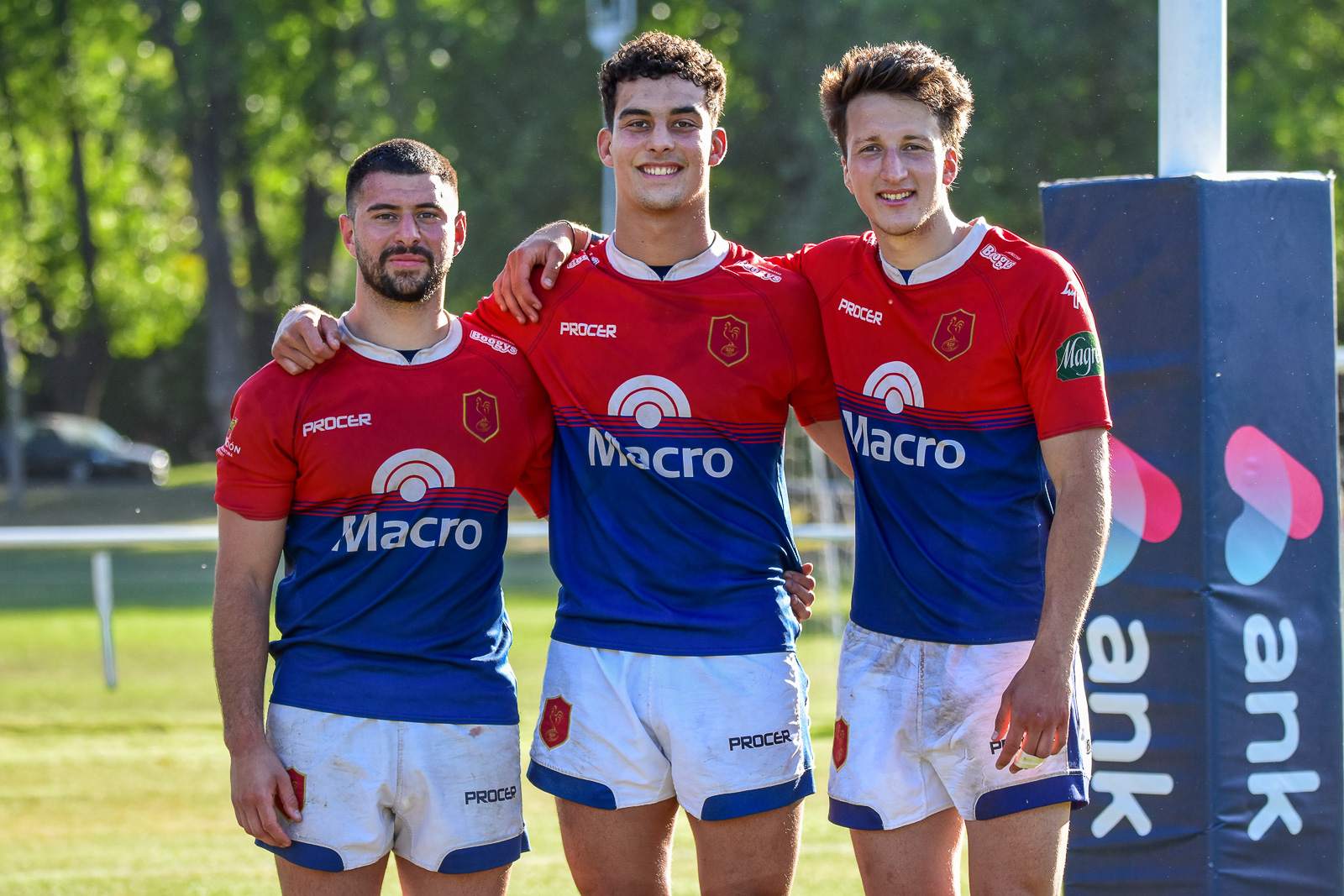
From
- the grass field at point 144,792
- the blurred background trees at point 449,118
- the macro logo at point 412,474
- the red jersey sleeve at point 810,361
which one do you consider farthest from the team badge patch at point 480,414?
the blurred background trees at point 449,118

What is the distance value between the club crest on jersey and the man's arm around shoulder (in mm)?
1557

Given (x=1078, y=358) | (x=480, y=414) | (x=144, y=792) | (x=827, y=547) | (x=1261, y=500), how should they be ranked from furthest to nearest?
(x=827, y=547)
(x=144, y=792)
(x=1261, y=500)
(x=480, y=414)
(x=1078, y=358)

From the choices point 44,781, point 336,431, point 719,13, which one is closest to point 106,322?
point 719,13

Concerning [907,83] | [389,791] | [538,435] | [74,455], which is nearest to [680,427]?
[538,435]

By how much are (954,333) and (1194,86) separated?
1414mm

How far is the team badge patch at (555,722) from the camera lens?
3.06 meters

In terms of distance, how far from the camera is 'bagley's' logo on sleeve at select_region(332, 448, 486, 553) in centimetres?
Result: 304

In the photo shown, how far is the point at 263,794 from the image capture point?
2912 millimetres

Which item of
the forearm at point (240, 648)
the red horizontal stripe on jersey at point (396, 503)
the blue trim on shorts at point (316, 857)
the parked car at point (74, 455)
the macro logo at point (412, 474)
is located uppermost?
the macro logo at point (412, 474)

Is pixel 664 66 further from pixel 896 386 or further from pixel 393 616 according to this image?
pixel 393 616

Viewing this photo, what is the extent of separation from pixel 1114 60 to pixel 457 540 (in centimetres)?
1651

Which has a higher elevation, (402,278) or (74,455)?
(402,278)

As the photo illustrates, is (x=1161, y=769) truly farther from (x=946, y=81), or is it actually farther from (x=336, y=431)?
(x=336, y=431)

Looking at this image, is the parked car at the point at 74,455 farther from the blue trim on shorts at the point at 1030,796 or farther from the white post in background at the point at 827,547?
the blue trim on shorts at the point at 1030,796
